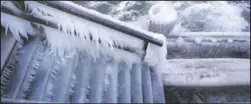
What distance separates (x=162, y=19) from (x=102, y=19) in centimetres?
200

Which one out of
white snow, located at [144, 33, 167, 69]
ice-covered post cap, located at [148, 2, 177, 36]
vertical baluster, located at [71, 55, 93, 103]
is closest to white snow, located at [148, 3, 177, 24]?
ice-covered post cap, located at [148, 2, 177, 36]

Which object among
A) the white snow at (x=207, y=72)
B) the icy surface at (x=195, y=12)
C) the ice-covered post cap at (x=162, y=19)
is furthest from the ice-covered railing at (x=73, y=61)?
the icy surface at (x=195, y=12)

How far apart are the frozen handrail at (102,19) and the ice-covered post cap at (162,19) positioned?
4.67ft

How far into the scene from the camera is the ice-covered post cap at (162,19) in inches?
198

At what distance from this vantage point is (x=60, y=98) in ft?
11.2

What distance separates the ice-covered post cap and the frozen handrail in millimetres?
1424

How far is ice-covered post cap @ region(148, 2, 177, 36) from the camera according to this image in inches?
198

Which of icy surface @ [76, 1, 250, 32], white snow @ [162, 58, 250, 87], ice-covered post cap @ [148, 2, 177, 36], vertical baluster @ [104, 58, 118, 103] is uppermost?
icy surface @ [76, 1, 250, 32]

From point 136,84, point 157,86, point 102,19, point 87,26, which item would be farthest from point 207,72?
point 87,26

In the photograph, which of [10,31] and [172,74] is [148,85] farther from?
[10,31]

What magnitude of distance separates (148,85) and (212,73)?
128 cm

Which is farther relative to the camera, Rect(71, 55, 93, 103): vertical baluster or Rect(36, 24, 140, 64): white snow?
Rect(36, 24, 140, 64): white snow

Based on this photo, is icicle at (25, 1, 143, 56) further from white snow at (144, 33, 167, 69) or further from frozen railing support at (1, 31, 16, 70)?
frozen railing support at (1, 31, 16, 70)

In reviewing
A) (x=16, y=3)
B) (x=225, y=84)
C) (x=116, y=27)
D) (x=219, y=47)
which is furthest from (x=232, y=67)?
(x=16, y=3)
